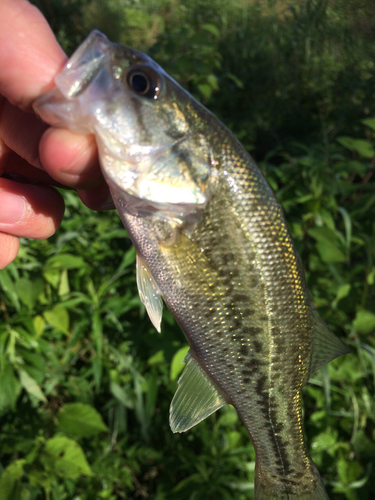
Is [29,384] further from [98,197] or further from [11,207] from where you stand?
[98,197]

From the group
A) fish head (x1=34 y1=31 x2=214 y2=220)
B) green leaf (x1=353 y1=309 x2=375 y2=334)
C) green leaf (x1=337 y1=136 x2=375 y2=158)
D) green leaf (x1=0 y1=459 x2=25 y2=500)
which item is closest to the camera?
fish head (x1=34 y1=31 x2=214 y2=220)

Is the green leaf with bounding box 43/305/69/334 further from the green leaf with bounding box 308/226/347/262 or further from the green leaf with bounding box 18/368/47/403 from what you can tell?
the green leaf with bounding box 308/226/347/262

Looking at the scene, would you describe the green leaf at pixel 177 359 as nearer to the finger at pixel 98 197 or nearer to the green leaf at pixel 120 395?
the green leaf at pixel 120 395

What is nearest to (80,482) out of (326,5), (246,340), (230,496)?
(230,496)

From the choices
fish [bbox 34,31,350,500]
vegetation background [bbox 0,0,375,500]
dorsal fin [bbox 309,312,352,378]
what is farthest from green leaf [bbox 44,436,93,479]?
dorsal fin [bbox 309,312,352,378]

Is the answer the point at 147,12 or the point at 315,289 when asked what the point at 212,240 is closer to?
the point at 315,289

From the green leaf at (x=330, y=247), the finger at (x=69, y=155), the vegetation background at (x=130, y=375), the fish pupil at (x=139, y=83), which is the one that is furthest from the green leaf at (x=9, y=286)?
the green leaf at (x=330, y=247)
